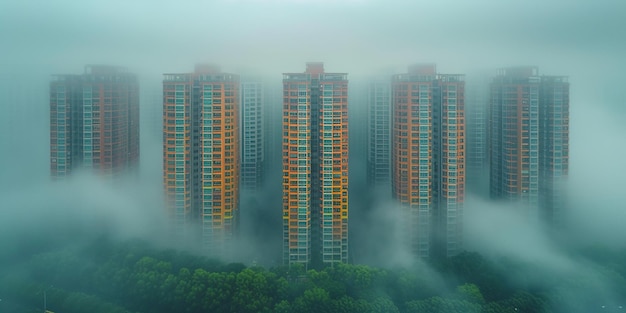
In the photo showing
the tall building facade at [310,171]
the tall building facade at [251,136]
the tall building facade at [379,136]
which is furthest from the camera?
the tall building facade at [251,136]

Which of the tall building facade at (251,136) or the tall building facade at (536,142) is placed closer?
the tall building facade at (536,142)

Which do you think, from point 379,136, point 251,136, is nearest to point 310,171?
point 379,136

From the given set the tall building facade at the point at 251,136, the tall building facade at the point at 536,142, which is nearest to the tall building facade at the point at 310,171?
the tall building facade at the point at 251,136

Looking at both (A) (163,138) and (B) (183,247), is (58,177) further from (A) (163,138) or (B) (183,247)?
(B) (183,247)

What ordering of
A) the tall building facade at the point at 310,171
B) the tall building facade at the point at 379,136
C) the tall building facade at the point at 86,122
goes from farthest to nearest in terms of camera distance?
the tall building facade at the point at 379,136 → the tall building facade at the point at 86,122 → the tall building facade at the point at 310,171

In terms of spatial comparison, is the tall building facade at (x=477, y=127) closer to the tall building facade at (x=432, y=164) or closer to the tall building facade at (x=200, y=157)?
the tall building facade at (x=432, y=164)
